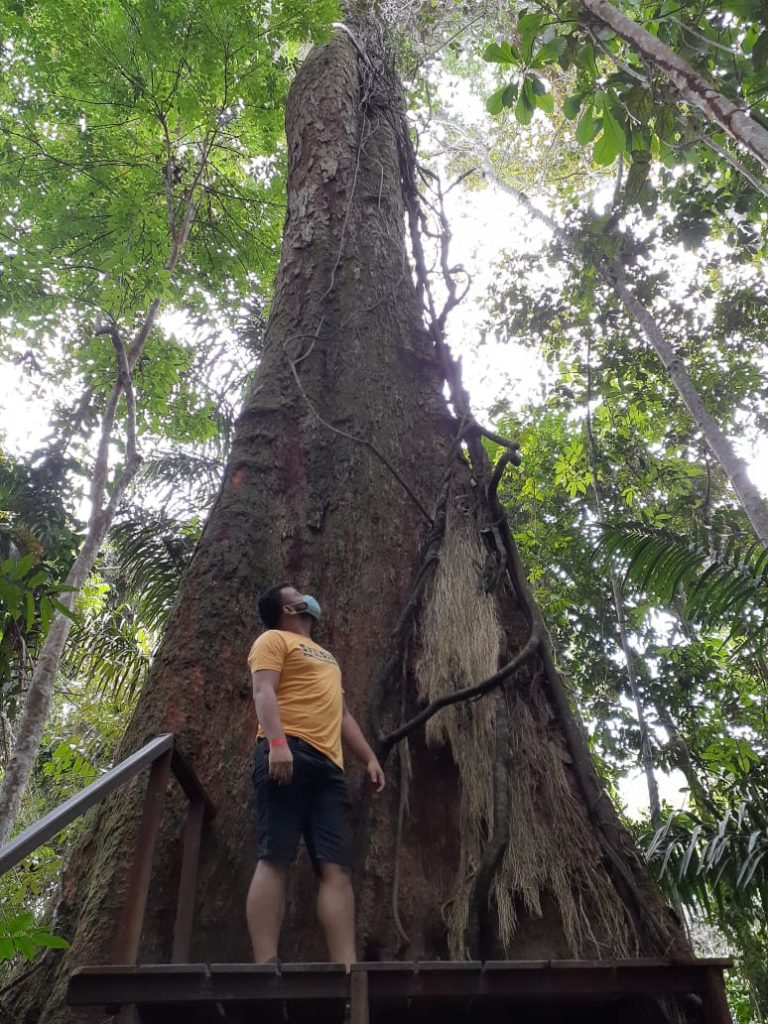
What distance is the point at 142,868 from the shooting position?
1.88 meters

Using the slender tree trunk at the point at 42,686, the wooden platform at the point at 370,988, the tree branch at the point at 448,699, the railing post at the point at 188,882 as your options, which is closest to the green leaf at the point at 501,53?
the tree branch at the point at 448,699

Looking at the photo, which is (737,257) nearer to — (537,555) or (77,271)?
(537,555)

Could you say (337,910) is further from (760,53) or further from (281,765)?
(760,53)

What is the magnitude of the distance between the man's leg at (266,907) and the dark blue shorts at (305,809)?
0.04 meters

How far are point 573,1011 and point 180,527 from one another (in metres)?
5.24

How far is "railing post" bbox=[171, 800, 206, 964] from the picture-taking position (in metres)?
2.00

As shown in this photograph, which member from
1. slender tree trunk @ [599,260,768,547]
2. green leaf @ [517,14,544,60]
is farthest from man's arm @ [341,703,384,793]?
slender tree trunk @ [599,260,768,547]

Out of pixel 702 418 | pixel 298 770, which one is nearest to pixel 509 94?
pixel 298 770

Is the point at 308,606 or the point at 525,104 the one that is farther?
the point at 525,104

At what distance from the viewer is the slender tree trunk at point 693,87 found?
3004 mm

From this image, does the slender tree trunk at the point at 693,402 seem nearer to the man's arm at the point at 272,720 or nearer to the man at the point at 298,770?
the man at the point at 298,770

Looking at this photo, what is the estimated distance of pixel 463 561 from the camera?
10.4ft

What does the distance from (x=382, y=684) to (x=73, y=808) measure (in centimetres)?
135

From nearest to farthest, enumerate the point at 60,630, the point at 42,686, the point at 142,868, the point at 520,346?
the point at 142,868 < the point at 42,686 < the point at 60,630 < the point at 520,346
